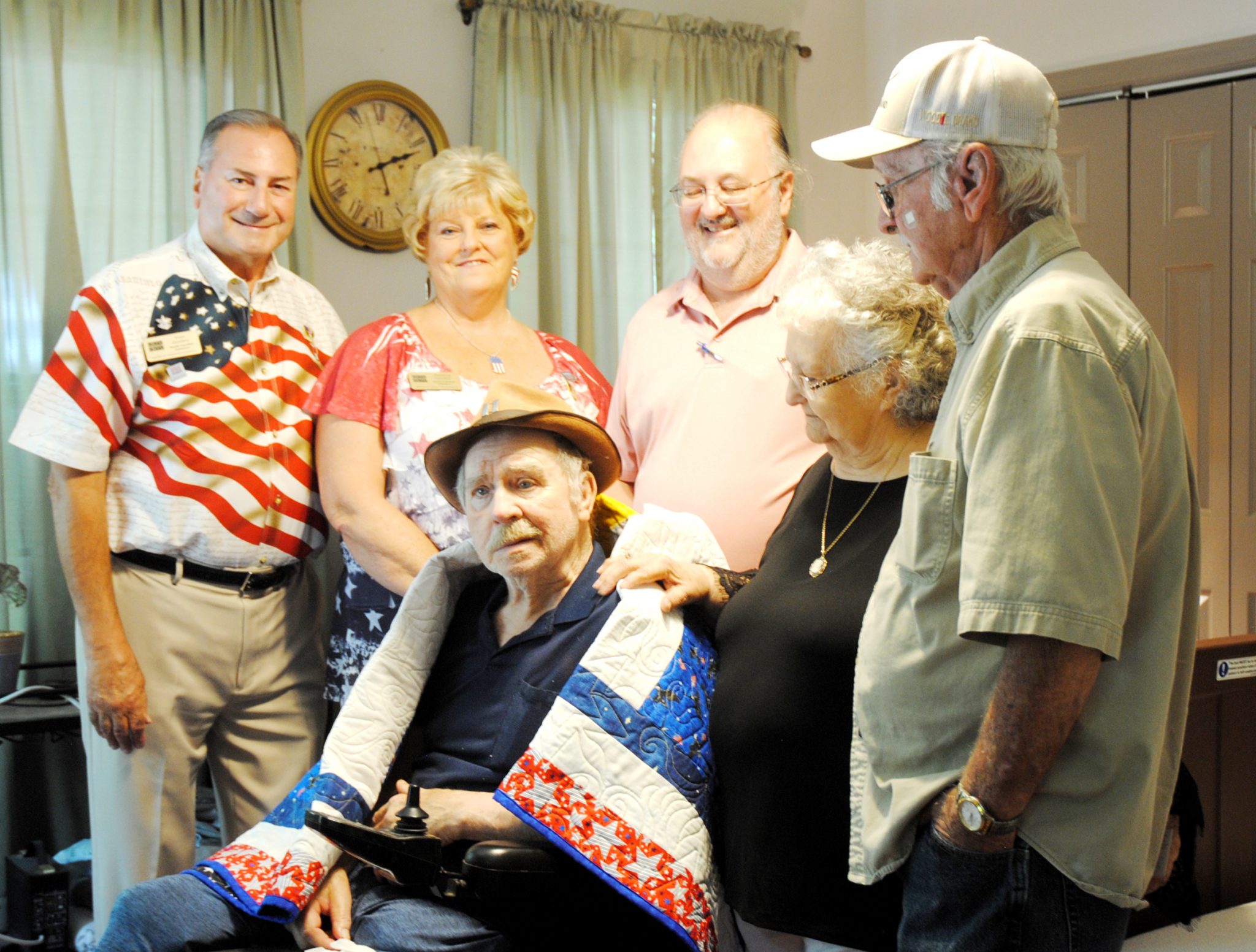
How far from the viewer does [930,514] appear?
1288 mm

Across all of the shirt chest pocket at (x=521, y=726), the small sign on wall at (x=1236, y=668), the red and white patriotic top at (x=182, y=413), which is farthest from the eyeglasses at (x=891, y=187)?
the red and white patriotic top at (x=182, y=413)

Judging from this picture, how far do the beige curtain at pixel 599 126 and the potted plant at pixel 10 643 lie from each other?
1795 mm

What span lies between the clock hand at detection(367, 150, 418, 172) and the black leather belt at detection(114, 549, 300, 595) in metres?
1.60

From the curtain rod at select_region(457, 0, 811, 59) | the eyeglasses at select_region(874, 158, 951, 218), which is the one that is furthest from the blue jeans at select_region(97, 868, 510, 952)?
the curtain rod at select_region(457, 0, 811, 59)

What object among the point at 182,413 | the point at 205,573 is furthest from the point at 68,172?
the point at 205,573

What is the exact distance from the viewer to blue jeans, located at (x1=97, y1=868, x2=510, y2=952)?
5.84 ft

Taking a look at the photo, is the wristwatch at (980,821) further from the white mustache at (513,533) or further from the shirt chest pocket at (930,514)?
the white mustache at (513,533)

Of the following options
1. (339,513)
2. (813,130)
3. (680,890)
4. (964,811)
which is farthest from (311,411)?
(813,130)

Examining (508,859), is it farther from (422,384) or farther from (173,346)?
(173,346)

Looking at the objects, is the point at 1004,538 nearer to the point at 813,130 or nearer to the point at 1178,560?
the point at 1178,560

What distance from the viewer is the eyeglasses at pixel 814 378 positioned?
1.75 meters

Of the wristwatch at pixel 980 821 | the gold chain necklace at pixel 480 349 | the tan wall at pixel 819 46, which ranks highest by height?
the tan wall at pixel 819 46

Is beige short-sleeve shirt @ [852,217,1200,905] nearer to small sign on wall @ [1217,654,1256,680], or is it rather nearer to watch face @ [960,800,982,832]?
watch face @ [960,800,982,832]

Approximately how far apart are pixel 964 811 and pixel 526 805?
2.45 feet
